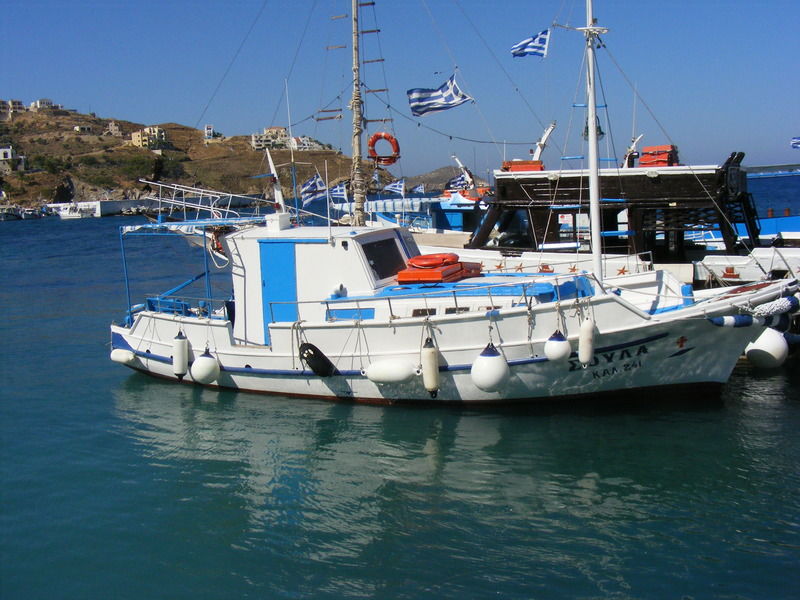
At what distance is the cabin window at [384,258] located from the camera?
13008 millimetres

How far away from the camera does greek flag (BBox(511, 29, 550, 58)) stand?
13.6 metres

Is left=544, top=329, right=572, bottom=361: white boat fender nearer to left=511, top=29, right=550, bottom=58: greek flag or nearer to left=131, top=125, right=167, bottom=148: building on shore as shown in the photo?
left=511, top=29, right=550, bottom=58: greek flag

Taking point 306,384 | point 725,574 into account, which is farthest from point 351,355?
point 725,574

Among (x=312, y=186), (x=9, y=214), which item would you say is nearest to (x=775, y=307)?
(x=312, y=186)

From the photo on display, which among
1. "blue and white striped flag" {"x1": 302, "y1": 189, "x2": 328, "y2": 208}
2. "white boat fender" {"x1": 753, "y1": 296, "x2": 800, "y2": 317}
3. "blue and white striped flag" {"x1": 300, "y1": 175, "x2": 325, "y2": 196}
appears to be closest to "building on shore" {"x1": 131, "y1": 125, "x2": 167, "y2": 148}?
"blue and white striped flag" {"x1": 300, "y1": 175, "x2": 325, "y2": 196}

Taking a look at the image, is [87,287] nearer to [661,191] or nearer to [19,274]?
[19,274]

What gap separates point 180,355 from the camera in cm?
1361

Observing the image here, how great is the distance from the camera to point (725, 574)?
23.9 feet

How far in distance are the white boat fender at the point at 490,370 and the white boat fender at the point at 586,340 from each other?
3.69 feet

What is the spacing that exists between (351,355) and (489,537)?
4.70 m

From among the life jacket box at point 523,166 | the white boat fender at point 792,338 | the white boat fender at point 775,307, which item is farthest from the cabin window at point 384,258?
the white boat fender at point 792,338

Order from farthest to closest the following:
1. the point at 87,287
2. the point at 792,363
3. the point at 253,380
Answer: the point at 87,287
the point at 792,363
the point at 253,380

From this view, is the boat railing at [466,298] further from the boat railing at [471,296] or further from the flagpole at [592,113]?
the flagpole at [592,113]

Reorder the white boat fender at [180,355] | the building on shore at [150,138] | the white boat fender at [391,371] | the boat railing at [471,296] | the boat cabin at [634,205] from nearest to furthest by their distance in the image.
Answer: the white boat fender at [391,371], the boat railing at [471,296], the white boat fender at [180,355], the boat cabin at [634,205], the building on shore at [150,138]
